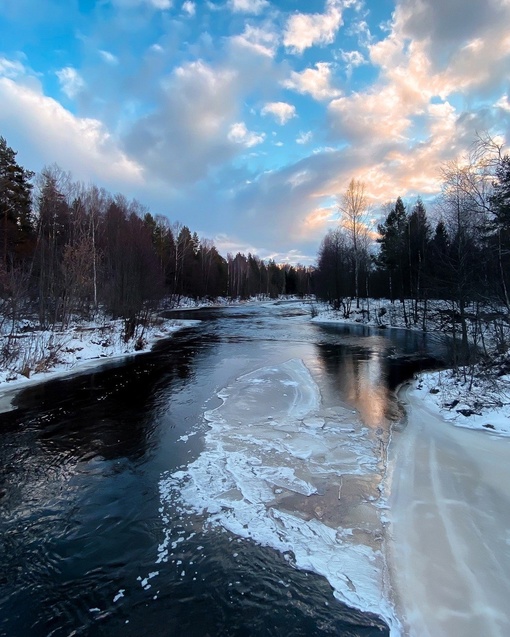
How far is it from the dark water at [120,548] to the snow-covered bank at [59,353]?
275 centimetres

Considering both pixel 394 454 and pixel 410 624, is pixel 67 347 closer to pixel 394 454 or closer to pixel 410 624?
pixel 394 454

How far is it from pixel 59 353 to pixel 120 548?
1314cm

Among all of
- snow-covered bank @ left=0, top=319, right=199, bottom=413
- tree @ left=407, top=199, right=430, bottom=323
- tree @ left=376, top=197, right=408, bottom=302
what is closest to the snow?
snow-covered bank @ left=0, top=319, right=199, bottom=413

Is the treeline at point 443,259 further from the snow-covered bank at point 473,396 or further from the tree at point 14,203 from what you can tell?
the tree at point 14,203

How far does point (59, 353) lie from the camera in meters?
15.1

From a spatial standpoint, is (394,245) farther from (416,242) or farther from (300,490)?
(300,490)

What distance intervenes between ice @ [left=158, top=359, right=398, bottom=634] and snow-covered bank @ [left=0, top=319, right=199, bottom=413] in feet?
22.0

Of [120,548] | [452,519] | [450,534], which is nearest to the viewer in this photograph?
[120,548]

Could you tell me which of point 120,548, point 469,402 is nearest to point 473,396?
point 469,402

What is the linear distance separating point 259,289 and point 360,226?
216 feet

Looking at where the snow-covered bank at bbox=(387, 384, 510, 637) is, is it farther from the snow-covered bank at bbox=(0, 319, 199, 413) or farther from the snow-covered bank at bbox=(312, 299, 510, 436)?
the snow-covered bank at bbox=(0, 319, 199, 413)

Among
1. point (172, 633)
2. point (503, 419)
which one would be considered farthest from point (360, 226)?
point (172, 633)

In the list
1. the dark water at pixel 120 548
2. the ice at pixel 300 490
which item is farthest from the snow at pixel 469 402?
the ice at pixel 300 490

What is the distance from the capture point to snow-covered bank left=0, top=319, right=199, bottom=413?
40.3 feet
